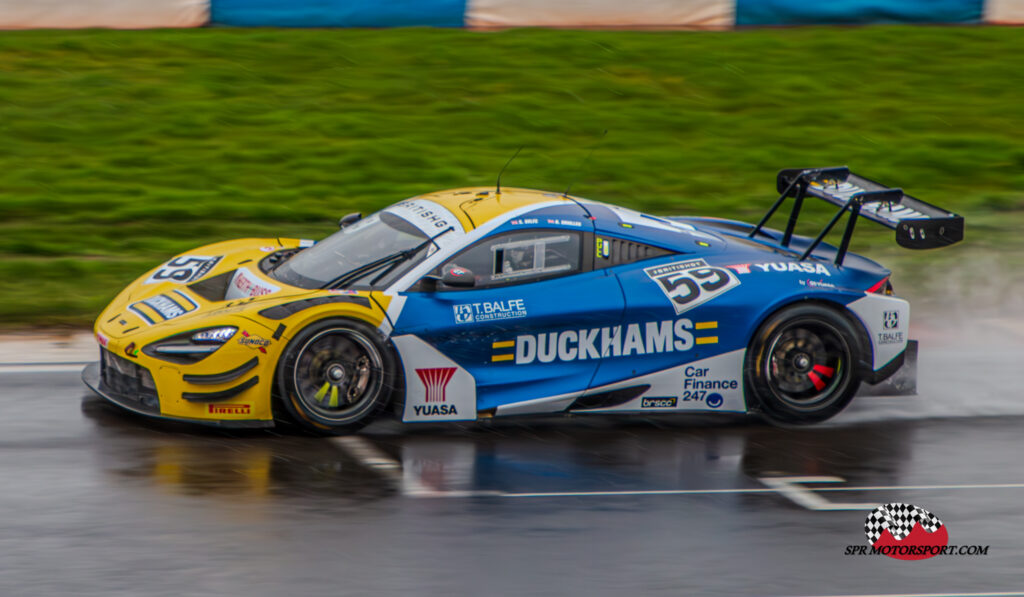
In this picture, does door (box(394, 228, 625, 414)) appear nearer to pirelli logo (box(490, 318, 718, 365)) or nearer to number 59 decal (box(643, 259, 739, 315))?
pirelli logo (box(490, 318, 718, 365))

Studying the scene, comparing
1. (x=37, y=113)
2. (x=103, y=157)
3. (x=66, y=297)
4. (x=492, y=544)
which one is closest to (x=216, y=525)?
(x=492, y=544)

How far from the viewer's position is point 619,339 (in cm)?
769

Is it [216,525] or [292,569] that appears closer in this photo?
[292,569]

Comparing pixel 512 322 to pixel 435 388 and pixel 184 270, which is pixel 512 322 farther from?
pixel 184 270

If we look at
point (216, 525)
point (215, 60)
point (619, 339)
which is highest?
point (215, 60)

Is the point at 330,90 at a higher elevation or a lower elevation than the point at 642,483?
higher

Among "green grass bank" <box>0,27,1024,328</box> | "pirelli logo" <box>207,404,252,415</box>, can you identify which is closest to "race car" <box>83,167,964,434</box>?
"pirelli logo" <box>207,404,252,415</box>

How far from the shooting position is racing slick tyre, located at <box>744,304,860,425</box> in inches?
311

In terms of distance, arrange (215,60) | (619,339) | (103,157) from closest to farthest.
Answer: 1. (619,339)
2. (103,157)
3. (215,60)

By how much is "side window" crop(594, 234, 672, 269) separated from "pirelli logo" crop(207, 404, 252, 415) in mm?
2228

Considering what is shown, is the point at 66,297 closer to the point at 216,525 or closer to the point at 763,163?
the point at 216,525

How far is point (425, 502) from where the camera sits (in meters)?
6.62

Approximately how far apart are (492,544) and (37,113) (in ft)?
36.3

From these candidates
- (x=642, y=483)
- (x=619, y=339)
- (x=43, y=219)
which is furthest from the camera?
(x=43, y=219)
